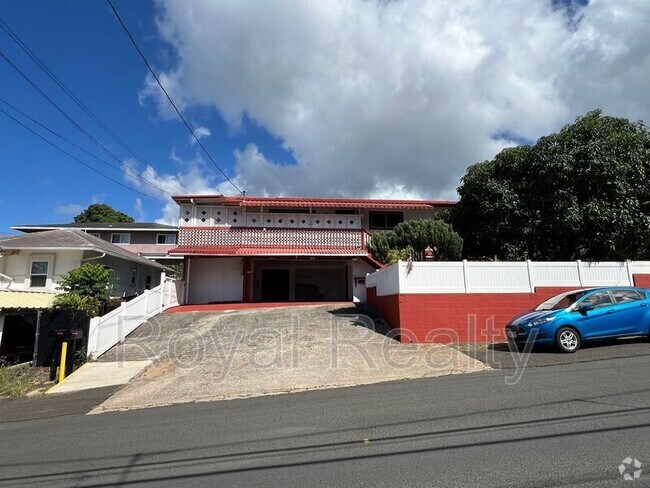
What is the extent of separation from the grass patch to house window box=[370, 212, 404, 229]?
1617 cm

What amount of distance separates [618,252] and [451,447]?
50.5 feet

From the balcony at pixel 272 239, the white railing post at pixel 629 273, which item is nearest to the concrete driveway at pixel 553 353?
the white railing post at pixel 629 273

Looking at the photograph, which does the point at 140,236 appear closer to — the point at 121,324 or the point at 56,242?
the point at 56,242

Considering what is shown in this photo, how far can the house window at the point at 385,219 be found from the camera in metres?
23.9

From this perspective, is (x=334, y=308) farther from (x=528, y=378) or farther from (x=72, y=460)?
(x=72, y=460)

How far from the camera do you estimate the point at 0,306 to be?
1362 centimetres

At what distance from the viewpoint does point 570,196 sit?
16.1m

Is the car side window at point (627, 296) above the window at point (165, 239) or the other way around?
the other way around

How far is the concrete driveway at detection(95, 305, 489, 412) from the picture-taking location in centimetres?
931

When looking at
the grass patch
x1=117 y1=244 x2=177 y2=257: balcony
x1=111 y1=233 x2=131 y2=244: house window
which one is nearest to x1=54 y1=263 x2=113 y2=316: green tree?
the grass patch

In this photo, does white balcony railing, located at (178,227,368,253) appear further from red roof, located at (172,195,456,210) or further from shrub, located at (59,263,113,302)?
shrub, located at (59,263,113,302)

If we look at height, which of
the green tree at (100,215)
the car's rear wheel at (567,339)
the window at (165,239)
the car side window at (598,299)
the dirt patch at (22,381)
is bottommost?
the dirt patch at (22,381)

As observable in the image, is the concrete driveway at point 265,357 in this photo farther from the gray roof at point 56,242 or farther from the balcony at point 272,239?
the gray roof at point 56,242

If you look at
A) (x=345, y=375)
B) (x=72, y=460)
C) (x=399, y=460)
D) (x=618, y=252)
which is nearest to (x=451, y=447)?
(x=399, y=460)
